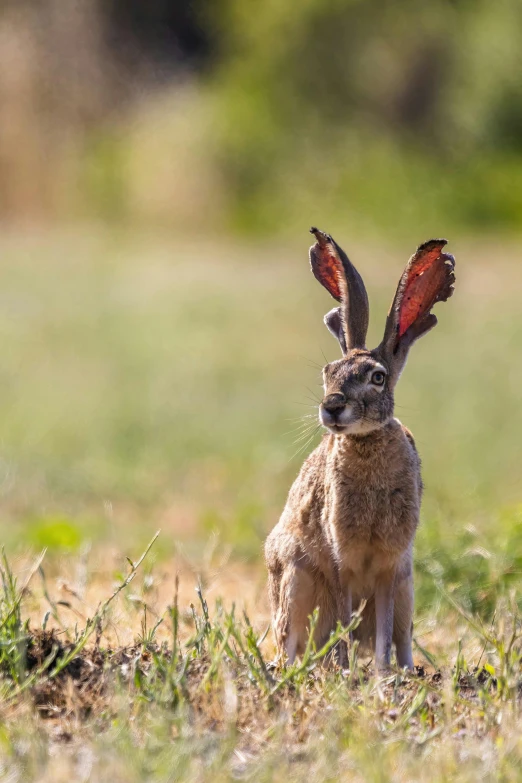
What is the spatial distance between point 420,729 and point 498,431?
24.1 feet

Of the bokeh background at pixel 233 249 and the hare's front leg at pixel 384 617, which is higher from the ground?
the bokeh background at pixel 233 249

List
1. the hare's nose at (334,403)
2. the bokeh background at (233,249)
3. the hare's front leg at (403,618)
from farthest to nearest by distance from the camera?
1. the bokeh background at (233,249)
2. the hare's front leg at (403,618)
3. the hare's nose at (334,403)

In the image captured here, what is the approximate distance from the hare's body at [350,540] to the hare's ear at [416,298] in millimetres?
274

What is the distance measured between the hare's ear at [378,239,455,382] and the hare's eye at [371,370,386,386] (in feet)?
0.39

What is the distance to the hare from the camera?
14.0 ft

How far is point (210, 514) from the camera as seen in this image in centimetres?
835

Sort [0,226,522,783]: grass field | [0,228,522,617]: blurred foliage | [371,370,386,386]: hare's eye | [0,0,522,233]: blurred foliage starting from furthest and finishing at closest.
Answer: [0,0,522,233]: blurred foliage
[0,228,522,617]: blurred foliage
[371,370,386,386]: hare's eye
[0,226,522,783]: grass field

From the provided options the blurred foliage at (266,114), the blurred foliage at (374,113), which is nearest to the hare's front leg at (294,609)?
the blurred foliage at (266,114)

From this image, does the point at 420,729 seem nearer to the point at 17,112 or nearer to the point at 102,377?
the point at 102,377

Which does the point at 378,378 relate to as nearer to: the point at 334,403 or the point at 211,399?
the point at 334,403

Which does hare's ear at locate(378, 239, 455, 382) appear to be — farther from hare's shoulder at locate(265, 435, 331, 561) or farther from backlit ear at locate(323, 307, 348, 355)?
hare's shoulder at locate(265, 435, 331, 561)

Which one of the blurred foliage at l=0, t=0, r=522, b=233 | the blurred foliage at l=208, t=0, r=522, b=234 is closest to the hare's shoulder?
the blurred foliage at l=0, t=0, r=522, b=233

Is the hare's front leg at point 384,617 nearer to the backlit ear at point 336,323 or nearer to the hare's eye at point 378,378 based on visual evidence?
the hare's eye at point 378,378

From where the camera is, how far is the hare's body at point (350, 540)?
14.1ft
